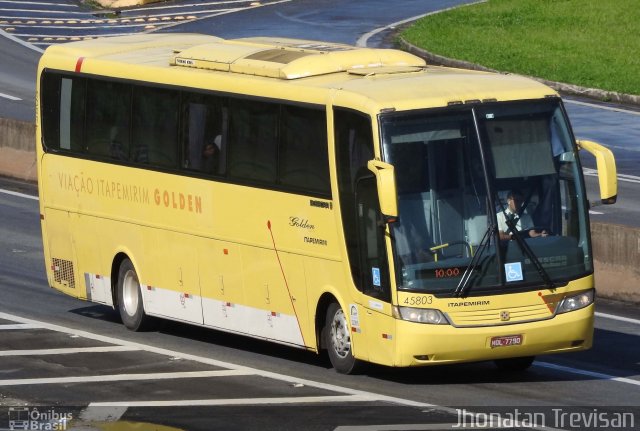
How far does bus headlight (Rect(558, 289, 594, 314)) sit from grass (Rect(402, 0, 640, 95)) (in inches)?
836

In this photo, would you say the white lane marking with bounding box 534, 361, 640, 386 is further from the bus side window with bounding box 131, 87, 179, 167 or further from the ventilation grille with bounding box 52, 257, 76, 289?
the ventilation grille with bounding box 52, 257, 76, 289

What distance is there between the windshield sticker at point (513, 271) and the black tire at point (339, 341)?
172cm

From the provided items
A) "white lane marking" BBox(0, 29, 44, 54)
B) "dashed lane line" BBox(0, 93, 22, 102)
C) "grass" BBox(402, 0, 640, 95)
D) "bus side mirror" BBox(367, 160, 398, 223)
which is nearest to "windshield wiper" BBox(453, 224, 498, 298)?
"bus side mirror" BBox(367, 160, 398, 223)

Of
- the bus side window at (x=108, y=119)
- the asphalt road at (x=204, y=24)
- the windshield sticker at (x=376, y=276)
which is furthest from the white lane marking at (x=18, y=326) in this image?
the asphalt road at (x=204, y=24)

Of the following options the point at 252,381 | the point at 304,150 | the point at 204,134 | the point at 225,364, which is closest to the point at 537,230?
the point at 304,150

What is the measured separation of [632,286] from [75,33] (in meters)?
29.2

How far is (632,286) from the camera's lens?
66.4 feet

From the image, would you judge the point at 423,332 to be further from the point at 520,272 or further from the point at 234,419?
the point at 234,419

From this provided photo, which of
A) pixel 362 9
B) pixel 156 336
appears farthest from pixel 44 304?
pixel 362 9

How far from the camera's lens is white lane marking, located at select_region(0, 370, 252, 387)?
15.8 meters

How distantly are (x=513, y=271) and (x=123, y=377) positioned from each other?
4.05 m

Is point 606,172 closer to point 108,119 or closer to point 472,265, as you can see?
point 472,265

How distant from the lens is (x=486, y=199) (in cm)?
1491

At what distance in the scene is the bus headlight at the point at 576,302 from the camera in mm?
15094
